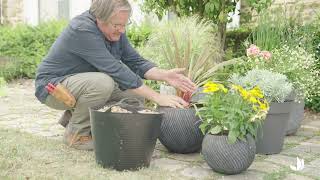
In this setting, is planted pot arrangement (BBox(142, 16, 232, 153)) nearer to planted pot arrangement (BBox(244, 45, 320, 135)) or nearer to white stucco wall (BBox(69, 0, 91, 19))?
planted pot arrangement (BBox(244, 45, 320, 135))

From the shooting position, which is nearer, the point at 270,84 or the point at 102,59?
the point at 102,59

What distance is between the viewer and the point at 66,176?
3037 mm

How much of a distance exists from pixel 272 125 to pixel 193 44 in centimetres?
118

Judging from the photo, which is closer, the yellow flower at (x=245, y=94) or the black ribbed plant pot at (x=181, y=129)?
the yellow flower at (x=245, y=94)

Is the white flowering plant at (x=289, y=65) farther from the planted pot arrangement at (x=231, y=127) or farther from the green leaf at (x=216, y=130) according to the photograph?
the green leaf at (x=216, y=130)

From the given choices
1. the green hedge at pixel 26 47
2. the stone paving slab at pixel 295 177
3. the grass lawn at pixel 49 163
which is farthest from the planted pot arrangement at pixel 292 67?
the green hedge at pixel 26 47

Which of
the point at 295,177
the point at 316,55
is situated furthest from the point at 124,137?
the point at 316,55

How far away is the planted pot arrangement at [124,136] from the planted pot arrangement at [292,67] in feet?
4.09

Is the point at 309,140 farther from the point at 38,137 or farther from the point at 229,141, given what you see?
the point at 38,137

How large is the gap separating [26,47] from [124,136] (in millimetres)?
6272

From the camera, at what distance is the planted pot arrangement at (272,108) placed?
11.8ft

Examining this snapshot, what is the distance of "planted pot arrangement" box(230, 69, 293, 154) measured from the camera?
3596 millimetres

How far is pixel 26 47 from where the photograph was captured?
29.0 ft

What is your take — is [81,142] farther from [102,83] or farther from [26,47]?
[26,47]
